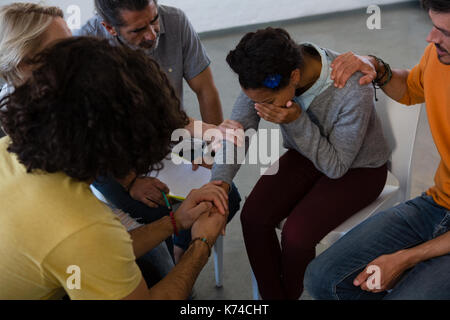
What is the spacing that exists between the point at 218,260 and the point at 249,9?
323 cm

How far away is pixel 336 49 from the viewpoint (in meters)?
3.92

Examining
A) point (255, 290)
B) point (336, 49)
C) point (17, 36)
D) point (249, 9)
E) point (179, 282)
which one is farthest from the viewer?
point (249, 9)

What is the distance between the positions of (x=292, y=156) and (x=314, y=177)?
5.1 inches

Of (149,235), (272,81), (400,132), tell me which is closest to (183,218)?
(149,235)

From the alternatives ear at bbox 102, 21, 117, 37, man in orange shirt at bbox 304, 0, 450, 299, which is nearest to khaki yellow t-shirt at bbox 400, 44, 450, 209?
man in orange shirt at bbox 304, 0, 450, 299

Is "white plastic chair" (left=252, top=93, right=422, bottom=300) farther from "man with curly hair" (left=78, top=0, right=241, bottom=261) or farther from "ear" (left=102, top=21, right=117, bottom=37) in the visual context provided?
→ "ear" (left=102, top=21, right=117, bottom=37)

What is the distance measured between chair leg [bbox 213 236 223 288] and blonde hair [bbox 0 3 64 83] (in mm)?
966

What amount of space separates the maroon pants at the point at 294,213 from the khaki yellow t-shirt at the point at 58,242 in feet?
2.21

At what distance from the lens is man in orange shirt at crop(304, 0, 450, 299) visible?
50.9 inches

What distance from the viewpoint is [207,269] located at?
6.93 feet

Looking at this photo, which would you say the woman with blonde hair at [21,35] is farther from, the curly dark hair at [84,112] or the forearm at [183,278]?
the forearm at [183,278]

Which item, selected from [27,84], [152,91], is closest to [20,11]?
[27,84]

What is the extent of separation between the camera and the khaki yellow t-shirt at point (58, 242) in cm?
95

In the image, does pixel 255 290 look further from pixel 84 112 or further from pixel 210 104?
pixel 84 112
